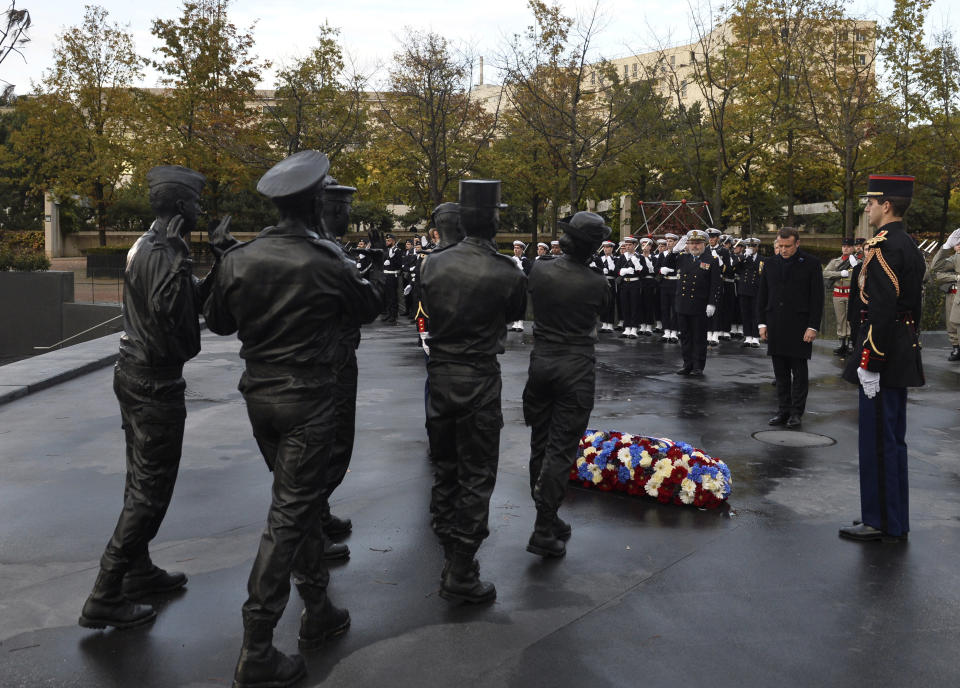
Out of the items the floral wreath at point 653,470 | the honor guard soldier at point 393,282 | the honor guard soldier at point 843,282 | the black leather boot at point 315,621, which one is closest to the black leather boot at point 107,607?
the black leather boot at point 315,621

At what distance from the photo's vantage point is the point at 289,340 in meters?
4.02

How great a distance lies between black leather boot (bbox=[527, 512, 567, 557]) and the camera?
18.1 feet

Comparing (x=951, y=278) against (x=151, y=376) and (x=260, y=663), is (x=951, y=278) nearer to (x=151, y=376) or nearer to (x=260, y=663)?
(x=151, y=376)

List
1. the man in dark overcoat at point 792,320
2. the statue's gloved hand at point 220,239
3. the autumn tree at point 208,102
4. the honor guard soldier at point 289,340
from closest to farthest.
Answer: the honor guard soldier at point 289,340 → the statue's gloved hand at point 220,239 → the man in dark overcoat at point 792,320 → the autumn tree at point 208,102

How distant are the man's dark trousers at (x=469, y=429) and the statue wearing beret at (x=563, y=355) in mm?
750

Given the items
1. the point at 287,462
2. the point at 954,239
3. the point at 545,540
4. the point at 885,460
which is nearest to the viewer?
the point at 287,462

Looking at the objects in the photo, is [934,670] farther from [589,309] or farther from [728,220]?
[728,220]

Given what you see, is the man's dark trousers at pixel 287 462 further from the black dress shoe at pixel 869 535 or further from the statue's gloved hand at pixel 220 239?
the black dress shoe at pixel 869 535

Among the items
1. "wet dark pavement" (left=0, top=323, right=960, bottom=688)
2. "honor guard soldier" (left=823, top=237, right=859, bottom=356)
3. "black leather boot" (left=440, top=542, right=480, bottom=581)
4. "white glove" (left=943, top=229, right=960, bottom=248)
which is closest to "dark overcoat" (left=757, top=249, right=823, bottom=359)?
"wet dark pavement" (left=0, top=323, right=960, bottom=688)

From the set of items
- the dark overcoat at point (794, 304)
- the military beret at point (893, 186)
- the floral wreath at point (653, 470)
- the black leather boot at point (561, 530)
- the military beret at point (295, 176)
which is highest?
the military beret at point (893, 186)

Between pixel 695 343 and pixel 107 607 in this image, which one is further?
pixel 695 343

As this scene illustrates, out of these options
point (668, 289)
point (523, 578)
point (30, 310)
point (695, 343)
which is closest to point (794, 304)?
point (695, 343)

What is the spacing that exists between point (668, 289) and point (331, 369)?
15.0 m

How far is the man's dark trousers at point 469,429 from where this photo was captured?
481cm
